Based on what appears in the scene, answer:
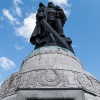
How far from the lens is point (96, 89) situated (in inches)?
295

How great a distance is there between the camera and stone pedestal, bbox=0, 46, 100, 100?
6.67 metres

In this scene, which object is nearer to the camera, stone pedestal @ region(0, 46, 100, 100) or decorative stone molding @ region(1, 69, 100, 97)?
stone pedestal @ region(0, 46, 100, 100)

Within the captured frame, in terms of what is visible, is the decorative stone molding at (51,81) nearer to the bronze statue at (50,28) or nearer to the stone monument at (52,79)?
the stone monument at (52,79)

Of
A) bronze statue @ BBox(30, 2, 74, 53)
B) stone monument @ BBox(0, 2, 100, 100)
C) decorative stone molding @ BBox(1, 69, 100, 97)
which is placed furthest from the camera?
bronze statue @ BBox(30, 2, 74, 53)

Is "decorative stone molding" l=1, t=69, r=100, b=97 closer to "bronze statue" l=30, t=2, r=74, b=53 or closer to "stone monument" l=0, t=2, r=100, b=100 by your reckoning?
"stone monument" l=0, t=2, r=100, b=100

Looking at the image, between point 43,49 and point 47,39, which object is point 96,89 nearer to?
point 43,49

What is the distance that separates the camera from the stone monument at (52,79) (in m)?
6.66

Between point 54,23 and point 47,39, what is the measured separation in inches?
69.7

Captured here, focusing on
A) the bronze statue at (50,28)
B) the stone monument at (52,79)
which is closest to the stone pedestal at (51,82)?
the stone monument at (52,79)

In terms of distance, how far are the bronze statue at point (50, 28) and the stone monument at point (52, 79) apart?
6 centimetres

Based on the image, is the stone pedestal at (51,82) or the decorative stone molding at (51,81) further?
the decorative stone molding at (51,81)

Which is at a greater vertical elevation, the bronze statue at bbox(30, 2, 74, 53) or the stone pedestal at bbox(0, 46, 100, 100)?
the bronze statue at bbox(30, 2, 74, 53)

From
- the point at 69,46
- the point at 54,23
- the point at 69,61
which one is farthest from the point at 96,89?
the point at 54,23

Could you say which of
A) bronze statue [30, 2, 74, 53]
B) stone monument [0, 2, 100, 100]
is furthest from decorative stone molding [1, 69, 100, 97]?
bronze statue [30, 2, 74, 53]
